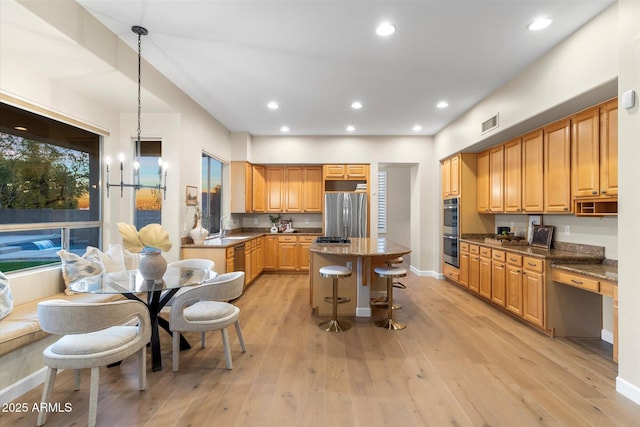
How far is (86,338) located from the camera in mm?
2121

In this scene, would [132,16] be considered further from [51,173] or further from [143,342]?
[143,342]

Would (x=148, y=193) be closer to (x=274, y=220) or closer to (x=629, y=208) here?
(x=274, y=220)

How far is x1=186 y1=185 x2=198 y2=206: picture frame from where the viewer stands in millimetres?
4652

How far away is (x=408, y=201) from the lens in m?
8.55

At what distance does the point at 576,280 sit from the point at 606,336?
84cm

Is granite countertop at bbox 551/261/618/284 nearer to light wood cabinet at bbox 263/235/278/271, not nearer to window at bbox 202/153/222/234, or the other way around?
light wood cabinet at bbox 263/235/278/271

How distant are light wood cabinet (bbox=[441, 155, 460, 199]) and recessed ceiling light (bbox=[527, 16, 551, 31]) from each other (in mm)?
2856

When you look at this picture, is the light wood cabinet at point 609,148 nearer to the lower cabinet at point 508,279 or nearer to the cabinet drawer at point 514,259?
the lower cabinet at point 508,279

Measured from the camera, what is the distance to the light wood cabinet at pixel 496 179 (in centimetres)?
470

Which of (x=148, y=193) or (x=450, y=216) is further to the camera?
(x=450, y=216)

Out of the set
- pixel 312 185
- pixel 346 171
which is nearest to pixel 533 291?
pixel 346 171

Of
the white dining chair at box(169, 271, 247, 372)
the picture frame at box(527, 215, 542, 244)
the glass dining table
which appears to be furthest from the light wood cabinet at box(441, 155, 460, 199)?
the glass dining table

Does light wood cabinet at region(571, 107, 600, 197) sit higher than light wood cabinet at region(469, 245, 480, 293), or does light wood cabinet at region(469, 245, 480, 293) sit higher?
light wood cabinet at region(571, 107, 600, 197)

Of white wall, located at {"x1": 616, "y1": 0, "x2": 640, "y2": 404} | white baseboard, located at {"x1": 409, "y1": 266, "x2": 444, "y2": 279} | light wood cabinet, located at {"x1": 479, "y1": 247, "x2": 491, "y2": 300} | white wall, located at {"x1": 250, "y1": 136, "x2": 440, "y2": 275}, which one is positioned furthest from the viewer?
white wall, located at {"x1": 250, "y1": 136, "x2": 440, "y2": 275}
